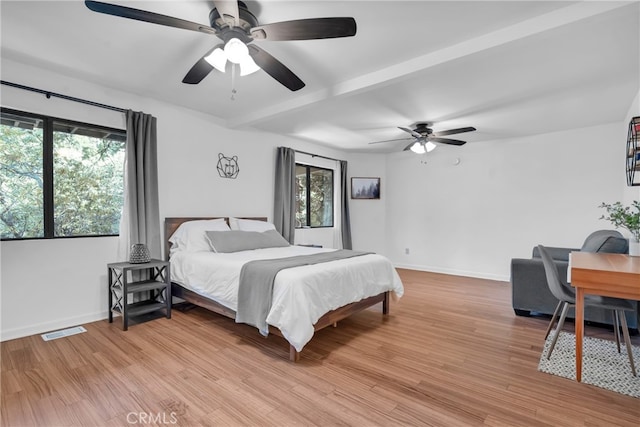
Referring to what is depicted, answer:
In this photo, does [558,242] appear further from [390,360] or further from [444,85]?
[390,360]

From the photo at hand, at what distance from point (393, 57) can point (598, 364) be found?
9.59 ft

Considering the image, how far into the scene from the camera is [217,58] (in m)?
2.13

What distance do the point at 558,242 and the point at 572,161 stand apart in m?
1.28

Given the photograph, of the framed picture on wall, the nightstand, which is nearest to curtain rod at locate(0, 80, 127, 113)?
the nightstand

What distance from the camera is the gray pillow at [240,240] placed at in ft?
11.9

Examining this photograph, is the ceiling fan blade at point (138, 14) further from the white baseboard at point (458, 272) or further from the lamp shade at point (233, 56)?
the white baseboard at point (458, 272)

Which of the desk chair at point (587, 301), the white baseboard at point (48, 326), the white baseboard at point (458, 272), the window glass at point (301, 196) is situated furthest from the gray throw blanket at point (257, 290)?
the white baseboard at point (458, 272)

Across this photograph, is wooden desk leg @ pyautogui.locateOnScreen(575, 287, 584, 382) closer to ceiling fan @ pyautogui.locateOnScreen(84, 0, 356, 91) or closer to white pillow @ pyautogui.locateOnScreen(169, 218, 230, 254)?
ceiling fan @ pyautogui.locateOnScreen(84, 0, 356, 91)

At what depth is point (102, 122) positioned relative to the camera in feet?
11.1

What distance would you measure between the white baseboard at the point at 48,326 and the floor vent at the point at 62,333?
85mm

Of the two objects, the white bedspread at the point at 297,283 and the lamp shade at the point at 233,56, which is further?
the white bedspread at the point at 297,283

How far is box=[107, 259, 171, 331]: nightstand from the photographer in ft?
9.97

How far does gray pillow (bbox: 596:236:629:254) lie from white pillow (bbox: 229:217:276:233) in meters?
3.79

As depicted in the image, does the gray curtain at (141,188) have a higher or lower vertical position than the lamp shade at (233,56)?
lower
